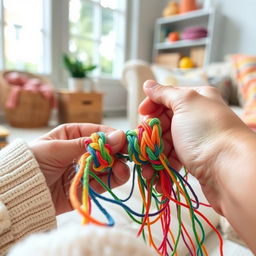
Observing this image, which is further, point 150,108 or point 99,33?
point 99,33

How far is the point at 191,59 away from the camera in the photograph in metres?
2.88

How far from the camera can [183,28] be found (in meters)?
3.07

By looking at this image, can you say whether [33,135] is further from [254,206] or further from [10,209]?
[254,206]

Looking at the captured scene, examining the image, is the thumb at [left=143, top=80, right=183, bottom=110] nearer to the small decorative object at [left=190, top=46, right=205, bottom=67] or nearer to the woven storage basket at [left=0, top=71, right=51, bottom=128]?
the woven storage basket at [left=0, top=71, right=51, bottom=128]

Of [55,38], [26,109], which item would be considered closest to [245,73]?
[26,109]

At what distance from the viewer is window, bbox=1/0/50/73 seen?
2.29 m

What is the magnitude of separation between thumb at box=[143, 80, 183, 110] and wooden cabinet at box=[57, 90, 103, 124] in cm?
174

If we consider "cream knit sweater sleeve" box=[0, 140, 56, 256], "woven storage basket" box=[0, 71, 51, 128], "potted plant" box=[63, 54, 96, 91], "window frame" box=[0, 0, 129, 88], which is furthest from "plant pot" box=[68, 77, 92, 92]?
"cream knit sweater sleeve" box=[0, 140, 56, 256]

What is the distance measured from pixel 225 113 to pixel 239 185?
12 cm

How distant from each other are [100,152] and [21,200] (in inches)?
5.5

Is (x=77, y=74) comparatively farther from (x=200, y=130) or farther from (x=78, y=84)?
(x=200, y=130)

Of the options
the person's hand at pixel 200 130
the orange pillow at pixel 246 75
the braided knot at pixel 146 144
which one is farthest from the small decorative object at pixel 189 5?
the braided knot at pixel 146 144

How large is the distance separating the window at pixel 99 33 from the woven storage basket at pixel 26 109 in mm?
924

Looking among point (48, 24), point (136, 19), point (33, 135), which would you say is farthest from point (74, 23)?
point (33, 135)
